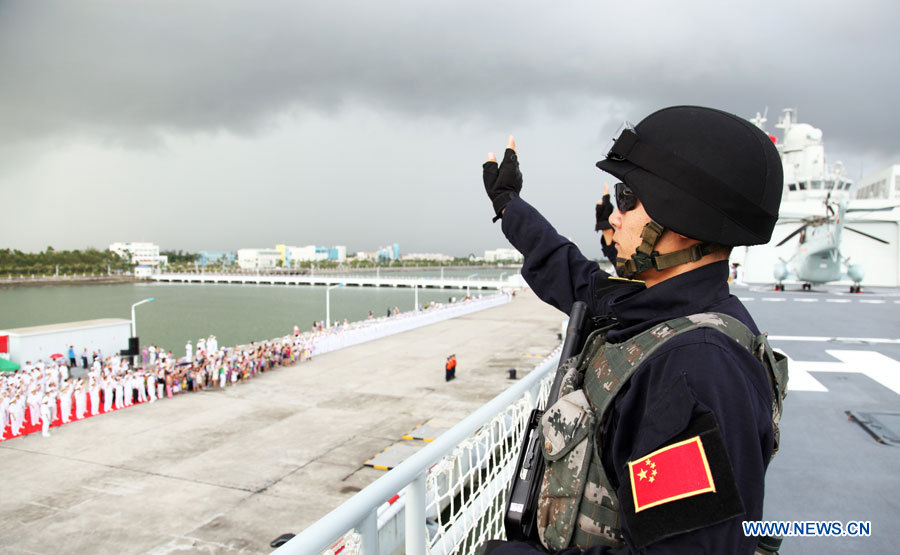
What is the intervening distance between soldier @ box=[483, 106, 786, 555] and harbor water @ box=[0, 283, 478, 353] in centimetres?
4753

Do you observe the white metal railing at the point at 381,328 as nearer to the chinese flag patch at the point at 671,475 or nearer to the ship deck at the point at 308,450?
the ship deck at the point at 308,450

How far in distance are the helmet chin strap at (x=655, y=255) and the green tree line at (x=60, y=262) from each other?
158 meters

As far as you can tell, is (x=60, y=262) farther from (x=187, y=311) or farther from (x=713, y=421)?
(x=713, y=421)

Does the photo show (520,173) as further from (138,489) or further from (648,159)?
(138,489)

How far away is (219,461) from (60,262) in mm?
151134

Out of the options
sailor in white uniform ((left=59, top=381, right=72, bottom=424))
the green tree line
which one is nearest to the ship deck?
sailor in white uniform ((left=59, top=381, right=72, bottom=424))

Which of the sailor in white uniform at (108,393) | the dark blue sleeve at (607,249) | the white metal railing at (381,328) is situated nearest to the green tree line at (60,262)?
the white metal railing at (381,328)

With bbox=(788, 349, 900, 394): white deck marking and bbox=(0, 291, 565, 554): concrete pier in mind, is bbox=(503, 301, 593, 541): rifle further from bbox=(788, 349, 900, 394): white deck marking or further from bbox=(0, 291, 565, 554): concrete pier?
bbox=(0, 291, 565, 554): concrete pier

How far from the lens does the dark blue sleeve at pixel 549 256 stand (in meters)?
2.26

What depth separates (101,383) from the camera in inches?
654

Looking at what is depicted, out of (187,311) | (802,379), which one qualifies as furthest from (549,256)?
(187,311)

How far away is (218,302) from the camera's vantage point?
83.9 metres

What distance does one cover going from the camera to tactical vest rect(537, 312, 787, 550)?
1191 mm

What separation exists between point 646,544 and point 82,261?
165773mm
